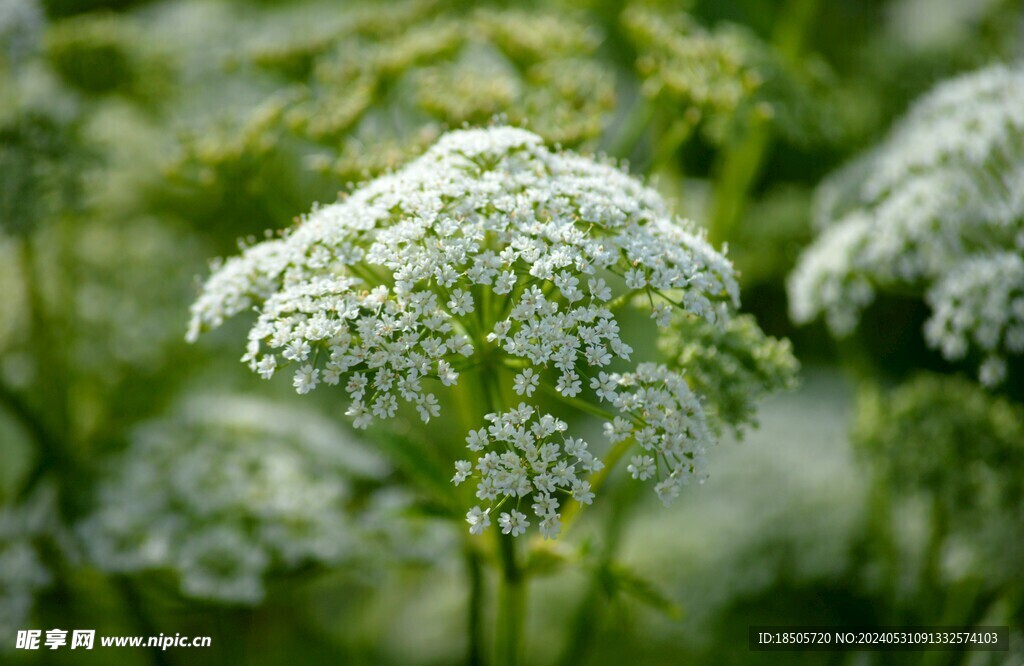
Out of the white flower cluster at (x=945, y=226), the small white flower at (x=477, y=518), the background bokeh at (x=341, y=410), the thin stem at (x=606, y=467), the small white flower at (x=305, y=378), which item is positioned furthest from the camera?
the background bokeh at (x=341, y=410)

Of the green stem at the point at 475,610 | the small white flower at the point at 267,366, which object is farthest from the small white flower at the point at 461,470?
the green stem at the point at 475,610

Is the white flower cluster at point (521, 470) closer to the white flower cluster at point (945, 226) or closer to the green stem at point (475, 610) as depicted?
the green stem at point (475, 610)

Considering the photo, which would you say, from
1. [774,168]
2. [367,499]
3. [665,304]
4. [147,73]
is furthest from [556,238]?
[774,168]

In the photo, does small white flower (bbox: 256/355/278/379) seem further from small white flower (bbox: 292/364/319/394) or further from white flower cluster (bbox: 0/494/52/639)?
white flower cluster (bbox: 0/494/52/639)

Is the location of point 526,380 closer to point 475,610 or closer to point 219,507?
point 475,610

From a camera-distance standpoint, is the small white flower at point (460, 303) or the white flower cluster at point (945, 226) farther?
the white flower cluster at point (945, 226)

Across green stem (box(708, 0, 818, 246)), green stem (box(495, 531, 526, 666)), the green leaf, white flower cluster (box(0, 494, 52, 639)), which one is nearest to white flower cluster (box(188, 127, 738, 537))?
the green leaf
